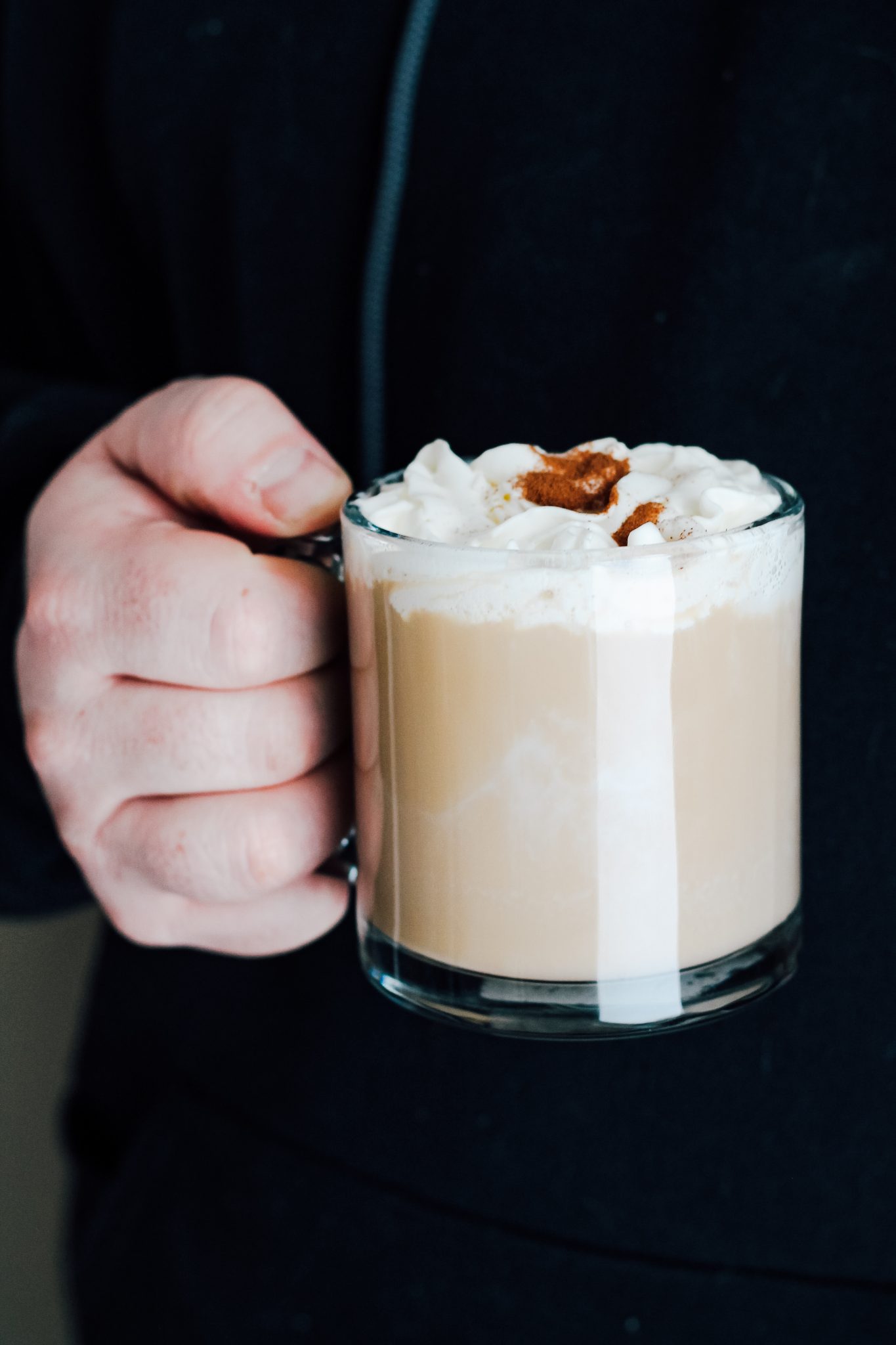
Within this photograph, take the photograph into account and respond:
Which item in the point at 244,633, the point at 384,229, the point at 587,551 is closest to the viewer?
the point at 587,551

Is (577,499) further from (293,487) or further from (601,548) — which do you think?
(293,487)

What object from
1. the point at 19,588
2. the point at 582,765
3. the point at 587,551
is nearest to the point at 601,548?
the point at 587,551

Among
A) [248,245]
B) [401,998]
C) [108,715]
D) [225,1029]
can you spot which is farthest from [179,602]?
[225,1029]

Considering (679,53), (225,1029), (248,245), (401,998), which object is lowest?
(225,1029)

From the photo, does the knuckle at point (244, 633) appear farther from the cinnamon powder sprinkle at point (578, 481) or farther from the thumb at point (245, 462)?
the cinnamon powder sprinkle at point (578, 481)

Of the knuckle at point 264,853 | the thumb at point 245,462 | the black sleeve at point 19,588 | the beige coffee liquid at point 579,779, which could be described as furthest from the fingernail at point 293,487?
the black sleeve at point 19,588

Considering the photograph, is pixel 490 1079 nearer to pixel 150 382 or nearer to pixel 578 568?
pixel 578 568
